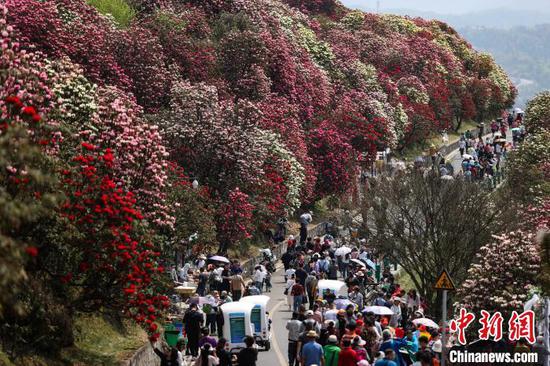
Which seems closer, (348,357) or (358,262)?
(348,357)

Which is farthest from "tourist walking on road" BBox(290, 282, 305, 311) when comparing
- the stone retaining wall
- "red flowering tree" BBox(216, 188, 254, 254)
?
"red flowering tree" BBox(216, 188, 254, 254)

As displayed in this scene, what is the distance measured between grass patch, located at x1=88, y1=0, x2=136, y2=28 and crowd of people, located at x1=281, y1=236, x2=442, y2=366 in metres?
20.6

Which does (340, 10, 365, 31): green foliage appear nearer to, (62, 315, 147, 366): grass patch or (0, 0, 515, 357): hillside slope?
(0, 0, 515, 357): hillside slope

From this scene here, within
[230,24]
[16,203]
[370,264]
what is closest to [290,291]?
[370,264]

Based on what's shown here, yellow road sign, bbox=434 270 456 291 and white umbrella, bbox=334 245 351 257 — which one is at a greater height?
yellow road sign, bbox=434 270 456 291

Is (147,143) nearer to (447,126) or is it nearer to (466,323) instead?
(466,323)

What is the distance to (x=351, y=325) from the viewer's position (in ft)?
75.2

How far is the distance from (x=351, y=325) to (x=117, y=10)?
1485 inches

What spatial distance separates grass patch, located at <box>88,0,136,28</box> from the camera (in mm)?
56875

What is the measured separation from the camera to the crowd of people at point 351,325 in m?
21.1

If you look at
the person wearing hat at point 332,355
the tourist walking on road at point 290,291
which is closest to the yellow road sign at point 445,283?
the person wearing hat at point 332,355

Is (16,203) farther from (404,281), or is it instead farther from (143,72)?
(404,281)

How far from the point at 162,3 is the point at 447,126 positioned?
35.2 metres

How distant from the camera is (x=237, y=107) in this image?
46625 mm
